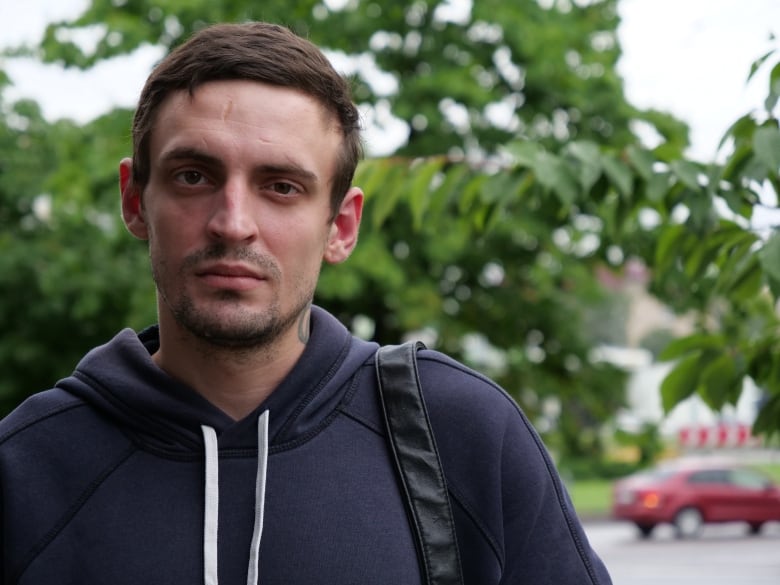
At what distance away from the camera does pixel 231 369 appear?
1.83 metres

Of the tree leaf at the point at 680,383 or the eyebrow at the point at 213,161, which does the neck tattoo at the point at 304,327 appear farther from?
the tree leaf at the point at 680,383

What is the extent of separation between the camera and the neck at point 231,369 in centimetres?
182

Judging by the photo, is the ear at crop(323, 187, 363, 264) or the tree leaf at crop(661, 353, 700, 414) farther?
the tree leaf at crop(661, 353, 700, 414)

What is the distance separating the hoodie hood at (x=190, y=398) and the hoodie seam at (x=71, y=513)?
0.05m

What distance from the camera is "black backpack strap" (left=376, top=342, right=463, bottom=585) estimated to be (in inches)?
66.4

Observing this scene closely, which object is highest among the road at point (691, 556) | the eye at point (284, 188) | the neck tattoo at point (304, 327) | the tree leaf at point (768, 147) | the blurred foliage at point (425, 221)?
the blurred foliage at point (425, 221)

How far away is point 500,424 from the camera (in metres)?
1.77

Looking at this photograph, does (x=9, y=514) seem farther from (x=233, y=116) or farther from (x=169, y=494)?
(x=233, y=116)

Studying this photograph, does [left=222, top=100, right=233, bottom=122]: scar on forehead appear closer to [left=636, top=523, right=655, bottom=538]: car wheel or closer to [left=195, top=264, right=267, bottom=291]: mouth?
[left=195, top=264, right=267, bottom=291]: mouth

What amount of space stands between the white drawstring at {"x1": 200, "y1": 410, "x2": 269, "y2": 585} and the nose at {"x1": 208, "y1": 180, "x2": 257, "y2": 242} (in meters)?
0.26

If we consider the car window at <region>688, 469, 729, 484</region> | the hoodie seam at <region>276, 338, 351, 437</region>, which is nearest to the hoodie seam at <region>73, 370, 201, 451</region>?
the hoodie seam at <region>276, 338, 351, 437</region>

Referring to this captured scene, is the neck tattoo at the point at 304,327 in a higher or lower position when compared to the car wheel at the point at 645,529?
higher

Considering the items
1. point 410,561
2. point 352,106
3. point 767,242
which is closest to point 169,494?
point 410,561

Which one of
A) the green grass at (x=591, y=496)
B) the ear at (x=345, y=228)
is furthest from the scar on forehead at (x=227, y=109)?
the green grass at (x=591, y=496)
